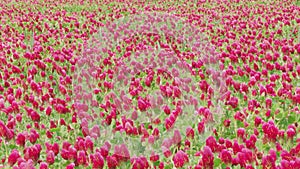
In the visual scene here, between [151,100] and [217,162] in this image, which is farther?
[151,100]

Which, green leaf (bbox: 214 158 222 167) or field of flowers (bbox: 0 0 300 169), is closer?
green leaf (bbox: 214 158 222 167)

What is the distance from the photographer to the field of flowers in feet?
14.8

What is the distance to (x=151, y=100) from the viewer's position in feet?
20.5

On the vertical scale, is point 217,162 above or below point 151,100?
above

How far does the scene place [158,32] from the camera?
11422 mm

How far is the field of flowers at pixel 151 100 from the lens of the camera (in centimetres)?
452

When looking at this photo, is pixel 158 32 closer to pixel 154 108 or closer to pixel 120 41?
pixel 120 41

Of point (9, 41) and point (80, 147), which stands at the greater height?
point (80, 147)

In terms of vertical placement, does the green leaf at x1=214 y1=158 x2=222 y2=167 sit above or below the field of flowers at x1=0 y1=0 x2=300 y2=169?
above

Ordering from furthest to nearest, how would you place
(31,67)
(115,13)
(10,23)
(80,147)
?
(115,13) < (10,23) < (31,67) < (80,147)

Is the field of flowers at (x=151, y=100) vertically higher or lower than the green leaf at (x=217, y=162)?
lower

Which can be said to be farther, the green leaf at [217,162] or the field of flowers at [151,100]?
the field of flowers at [151,100]

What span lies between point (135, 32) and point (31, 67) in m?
3.57

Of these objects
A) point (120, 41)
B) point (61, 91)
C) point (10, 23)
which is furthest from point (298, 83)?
point (10, 23)
